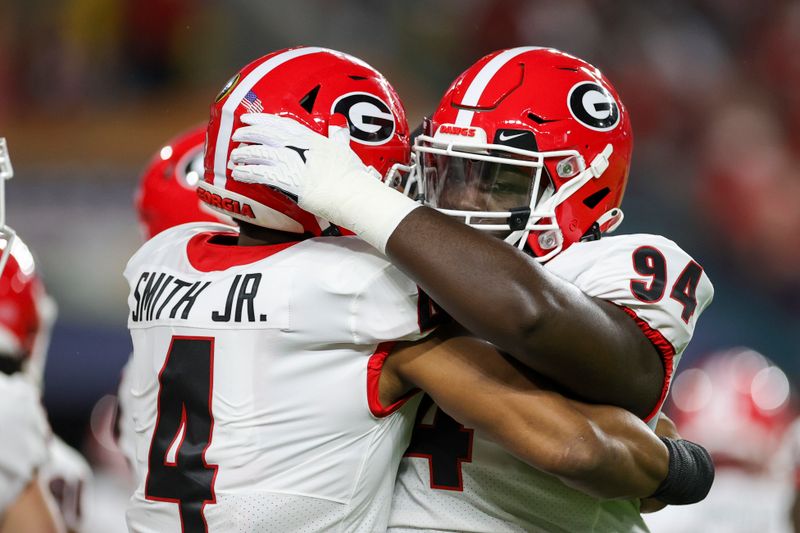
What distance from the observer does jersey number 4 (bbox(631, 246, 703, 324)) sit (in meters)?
1.89

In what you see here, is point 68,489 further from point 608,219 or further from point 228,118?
point 608,219

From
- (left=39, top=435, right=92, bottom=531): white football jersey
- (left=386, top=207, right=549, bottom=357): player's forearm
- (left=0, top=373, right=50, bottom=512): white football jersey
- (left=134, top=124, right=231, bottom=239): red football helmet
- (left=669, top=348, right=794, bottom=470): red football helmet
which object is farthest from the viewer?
(left=669, top=348, right=794, bottom=470): red football helmet

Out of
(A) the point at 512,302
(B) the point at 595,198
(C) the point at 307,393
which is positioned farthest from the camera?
(B) the point at 595,198

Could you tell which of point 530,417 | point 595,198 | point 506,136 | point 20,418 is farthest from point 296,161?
point 20,418

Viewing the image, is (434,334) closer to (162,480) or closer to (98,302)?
(162,480)

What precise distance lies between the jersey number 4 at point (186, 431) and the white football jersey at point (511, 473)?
39 centimetres

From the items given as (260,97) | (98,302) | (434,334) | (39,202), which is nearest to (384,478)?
(434,334)

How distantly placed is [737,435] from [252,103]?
134 inches

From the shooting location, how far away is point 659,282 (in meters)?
1.91

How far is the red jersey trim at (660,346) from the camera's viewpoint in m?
1.89

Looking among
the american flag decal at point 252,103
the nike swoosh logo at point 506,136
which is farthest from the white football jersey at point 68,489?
the nike swoosh logo at point 506,136

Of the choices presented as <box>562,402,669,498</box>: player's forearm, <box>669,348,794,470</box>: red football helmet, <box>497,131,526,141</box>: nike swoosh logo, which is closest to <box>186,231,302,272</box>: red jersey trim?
<box>497,131,526,141</box>: nike swoosh logo

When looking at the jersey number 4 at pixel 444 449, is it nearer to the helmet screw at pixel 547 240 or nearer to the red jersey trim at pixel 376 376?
the red jersey trim at pixel 376 376

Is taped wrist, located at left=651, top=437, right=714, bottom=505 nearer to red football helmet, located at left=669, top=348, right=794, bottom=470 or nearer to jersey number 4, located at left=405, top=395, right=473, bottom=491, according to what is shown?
jersey number 4, located at left=405, top=395, right=473, bottom=491
